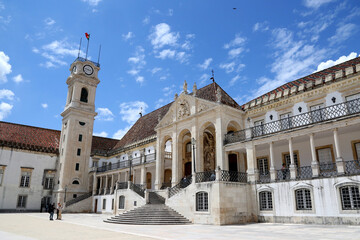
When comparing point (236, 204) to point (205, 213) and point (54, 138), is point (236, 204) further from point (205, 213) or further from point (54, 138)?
point (54, 138)

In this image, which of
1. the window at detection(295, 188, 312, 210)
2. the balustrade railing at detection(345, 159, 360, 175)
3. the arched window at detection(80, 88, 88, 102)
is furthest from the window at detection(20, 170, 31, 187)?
the balustrade railing at detection(345, 159, 360, 175)

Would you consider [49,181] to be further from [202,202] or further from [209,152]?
[202,202]

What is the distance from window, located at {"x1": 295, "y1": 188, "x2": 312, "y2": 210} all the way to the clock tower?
2826cm

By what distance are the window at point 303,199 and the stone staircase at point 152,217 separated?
6906mm

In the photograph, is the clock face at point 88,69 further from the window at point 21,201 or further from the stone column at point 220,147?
the stone column at point 220,147

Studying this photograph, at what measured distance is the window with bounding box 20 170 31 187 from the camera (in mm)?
34781

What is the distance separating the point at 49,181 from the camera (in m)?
37.0

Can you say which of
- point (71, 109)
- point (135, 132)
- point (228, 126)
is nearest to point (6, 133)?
point (71, 109)

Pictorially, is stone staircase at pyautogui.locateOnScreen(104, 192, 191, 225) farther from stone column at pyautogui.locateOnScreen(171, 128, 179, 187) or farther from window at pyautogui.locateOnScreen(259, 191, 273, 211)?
window at pyautogui.locateOnScreen(259, 191, 273, 211)

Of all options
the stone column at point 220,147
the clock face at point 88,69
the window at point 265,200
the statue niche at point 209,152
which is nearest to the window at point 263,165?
the stone column at point 220,147

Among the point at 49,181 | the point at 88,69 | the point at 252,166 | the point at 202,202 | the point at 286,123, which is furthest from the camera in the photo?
the point at 88,69

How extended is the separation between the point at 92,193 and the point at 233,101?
72.2 ft

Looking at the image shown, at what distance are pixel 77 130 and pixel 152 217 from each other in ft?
79.3

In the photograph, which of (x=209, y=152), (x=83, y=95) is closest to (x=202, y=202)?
(x=209, y=152)
